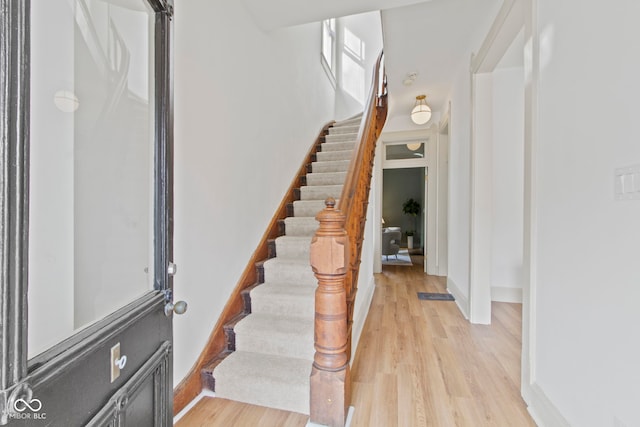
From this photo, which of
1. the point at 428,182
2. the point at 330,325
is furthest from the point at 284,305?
the point at 428,182

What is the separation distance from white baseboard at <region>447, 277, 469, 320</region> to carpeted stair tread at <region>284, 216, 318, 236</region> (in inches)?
71.0

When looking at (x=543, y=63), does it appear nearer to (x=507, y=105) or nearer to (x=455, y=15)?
(x=455, y=15)

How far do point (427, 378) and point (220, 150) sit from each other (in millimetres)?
2066

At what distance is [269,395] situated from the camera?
166 cm

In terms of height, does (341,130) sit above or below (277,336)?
above

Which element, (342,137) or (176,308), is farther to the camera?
(342,137)

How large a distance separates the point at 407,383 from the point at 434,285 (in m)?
2.80

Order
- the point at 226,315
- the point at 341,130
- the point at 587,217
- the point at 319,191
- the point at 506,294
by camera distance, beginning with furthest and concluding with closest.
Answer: the point at 341,130 → the point at 506,294 → the point at 319,191 → the point at 226,315 → the point at 587,217

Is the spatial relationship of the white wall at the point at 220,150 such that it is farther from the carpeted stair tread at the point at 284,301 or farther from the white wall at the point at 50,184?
the white wall at the point at 50,184

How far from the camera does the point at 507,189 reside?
380 cm

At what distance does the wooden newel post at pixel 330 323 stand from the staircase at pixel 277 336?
164 millimetres

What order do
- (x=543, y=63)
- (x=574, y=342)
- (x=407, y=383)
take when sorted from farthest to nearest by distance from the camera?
(x=407, y=383) → (x=543, y=63) → (x=574, y=342)

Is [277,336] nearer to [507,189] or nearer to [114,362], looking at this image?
[114,362]

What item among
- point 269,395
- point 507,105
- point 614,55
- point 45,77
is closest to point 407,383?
point 269,395
